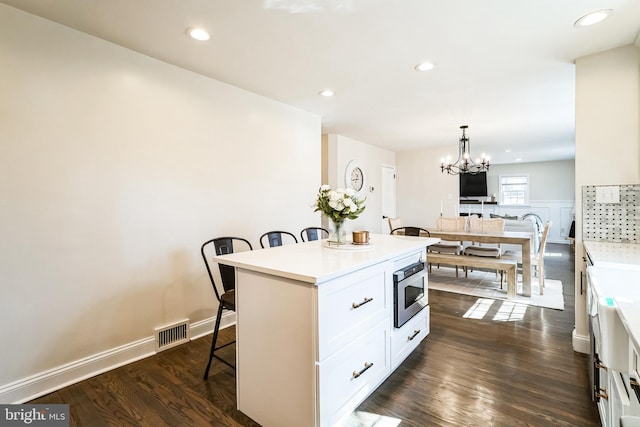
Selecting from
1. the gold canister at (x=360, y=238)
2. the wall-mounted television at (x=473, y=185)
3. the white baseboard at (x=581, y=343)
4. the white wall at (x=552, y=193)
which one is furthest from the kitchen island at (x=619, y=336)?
the white wall at (x=552, y=193)

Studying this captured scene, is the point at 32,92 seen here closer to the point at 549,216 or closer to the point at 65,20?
the point at 65,20

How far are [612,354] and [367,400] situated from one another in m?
1.33

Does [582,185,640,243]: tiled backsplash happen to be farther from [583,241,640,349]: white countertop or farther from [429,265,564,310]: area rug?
[429,265,564,310]: area rug

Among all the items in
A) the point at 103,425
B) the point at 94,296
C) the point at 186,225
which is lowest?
the point at 103,425

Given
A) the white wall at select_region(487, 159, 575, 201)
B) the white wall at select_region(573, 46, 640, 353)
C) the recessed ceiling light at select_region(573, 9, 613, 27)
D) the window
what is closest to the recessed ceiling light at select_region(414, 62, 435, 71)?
the recessed ceiling light at select_region(573, 9, 613, 27)

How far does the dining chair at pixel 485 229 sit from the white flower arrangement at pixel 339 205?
2.97 meters

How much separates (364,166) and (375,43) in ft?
13.1

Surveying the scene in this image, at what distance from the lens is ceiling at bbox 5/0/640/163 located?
1888 millimetres

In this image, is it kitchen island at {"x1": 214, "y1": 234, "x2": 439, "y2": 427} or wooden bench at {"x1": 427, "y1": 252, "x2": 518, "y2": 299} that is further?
wooden bench at {"x1": 427, "y1": 252, "x2": 518, "y2": 299}

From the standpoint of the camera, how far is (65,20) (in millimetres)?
2014

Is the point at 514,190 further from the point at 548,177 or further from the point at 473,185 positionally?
the point at 473,185

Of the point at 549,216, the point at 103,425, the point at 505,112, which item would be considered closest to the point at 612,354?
the point at 103,425

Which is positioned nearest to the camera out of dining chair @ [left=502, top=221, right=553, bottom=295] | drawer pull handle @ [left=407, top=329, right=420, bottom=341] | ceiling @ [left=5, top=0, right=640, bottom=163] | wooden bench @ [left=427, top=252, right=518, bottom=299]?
ceiling @ [left=5, top=0, right=640, bottom=163]

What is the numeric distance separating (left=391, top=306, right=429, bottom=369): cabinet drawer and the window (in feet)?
30.4
